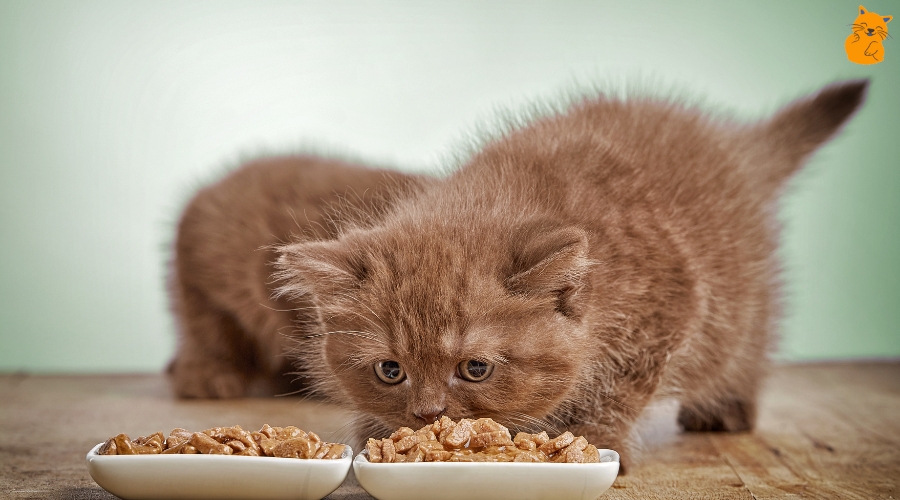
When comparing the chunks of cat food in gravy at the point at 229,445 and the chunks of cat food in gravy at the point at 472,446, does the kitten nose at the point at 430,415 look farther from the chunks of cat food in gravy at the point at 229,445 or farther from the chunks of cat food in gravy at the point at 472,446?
the chunks of cat food in gravy at the point at 229,445

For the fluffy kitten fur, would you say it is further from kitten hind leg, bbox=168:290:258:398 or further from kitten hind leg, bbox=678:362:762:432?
kitten hind leg, bbox=168:290:258:398

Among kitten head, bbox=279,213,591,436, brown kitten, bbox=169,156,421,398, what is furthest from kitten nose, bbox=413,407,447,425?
brown kitten, bbox=169,156,421,398

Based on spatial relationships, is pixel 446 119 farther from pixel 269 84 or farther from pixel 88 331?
pixel 88 331

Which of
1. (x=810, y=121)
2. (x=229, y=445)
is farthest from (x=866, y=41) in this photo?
(x=229, y=445)

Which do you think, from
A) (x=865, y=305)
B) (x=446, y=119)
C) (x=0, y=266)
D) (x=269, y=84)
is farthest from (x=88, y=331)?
(x=865, y=305)

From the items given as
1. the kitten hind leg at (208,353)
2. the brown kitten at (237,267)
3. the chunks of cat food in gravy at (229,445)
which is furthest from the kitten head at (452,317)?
the kitten hind leg at (208,353)

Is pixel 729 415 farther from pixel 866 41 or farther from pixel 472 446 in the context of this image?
pixel 472 446
